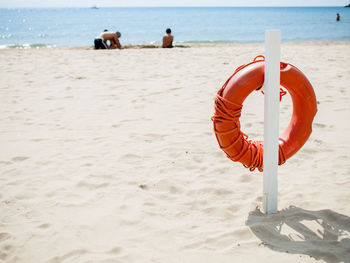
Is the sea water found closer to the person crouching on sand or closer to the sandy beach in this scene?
the person crouching on sand

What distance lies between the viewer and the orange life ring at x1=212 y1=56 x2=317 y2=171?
6.63 ft

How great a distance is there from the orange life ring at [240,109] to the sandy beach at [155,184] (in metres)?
0.40

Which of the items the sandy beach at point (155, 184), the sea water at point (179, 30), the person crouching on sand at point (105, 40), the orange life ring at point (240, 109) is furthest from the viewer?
the sea water at point (179, 30)

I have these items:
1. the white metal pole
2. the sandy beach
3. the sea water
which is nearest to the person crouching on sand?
the sandy beach

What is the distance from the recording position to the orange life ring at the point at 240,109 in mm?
2021

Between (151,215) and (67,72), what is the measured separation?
17.6 ft

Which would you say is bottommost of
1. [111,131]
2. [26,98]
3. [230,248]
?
[230,248]

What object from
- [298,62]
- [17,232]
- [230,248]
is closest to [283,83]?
[230,248]

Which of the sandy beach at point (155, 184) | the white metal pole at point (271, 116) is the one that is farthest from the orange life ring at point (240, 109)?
the sandy beach at point (155, 184)

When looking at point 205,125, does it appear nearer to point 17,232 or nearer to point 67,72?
point 17,232

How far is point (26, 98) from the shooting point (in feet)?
16.0

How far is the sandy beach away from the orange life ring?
40cm

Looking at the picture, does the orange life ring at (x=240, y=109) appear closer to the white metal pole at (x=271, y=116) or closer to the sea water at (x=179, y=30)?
the white metal pole at (x=271, y=116)

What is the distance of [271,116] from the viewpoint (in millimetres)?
1977
